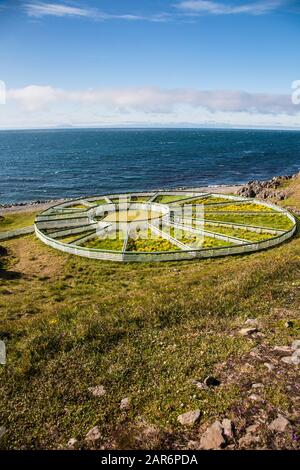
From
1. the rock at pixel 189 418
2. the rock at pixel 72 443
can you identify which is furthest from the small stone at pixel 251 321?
the rock at pixel 72 443

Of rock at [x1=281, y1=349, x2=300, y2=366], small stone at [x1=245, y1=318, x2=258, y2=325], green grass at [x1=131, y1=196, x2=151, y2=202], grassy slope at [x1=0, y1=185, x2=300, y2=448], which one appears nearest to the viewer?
grassy slope at [x1=0, y1=185, x2=300, y2=448]

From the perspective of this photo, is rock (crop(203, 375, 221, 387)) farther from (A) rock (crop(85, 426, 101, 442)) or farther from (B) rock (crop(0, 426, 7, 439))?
(B) rock (crop(0, 426, 7, 439))

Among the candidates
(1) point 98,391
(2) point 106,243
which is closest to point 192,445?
(1) point 98,391

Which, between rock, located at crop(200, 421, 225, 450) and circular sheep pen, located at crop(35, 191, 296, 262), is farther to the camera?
circular sheep pen, located at crop(35, 191, 296, 262)

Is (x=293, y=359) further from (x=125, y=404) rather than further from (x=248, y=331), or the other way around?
(x=125, y=404)

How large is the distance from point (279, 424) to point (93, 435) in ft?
20.7

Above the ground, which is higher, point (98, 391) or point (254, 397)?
point (254, 397)

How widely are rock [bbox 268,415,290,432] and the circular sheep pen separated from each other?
25.4 m

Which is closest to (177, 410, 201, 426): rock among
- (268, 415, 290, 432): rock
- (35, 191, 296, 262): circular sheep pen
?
(268, 415, 290, 432): rock

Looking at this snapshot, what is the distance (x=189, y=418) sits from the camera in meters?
12.6

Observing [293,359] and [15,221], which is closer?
[293,359]

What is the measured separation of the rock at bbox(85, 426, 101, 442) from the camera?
12281mm
